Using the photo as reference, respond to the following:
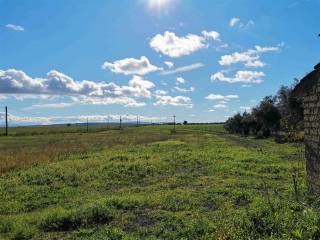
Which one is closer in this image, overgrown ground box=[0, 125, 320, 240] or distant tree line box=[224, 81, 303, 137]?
overgrown ground box=[0, 125, 320, 240]

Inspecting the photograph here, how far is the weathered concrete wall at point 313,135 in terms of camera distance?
11.0 metres

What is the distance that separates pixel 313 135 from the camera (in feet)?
36.8

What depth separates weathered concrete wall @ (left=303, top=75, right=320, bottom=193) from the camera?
11.0 meters

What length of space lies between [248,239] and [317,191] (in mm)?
4983

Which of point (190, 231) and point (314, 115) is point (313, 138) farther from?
point (190, 231)

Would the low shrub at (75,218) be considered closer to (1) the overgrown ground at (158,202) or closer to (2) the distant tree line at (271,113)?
(1) the overgrown ground at (158,202)

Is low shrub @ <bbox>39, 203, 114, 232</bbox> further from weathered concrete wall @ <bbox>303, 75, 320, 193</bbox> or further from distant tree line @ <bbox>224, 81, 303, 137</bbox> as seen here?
distant tree line @ <bbox>224, 81, 303, 137</bbox>

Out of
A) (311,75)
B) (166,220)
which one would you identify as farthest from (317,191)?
(166,220)

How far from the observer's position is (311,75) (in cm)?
1123

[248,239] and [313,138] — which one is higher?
[313,138]

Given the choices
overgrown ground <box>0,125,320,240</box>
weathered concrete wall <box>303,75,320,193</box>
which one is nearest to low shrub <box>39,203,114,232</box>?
overgrown ground <box>0,125,320,240</box>

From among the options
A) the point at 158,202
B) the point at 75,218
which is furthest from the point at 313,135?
the point at 75,218

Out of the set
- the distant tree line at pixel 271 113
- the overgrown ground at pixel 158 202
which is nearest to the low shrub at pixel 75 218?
the overgrown ground at pixel 158 202

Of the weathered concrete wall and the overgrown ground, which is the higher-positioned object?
the weathered concrete wall
